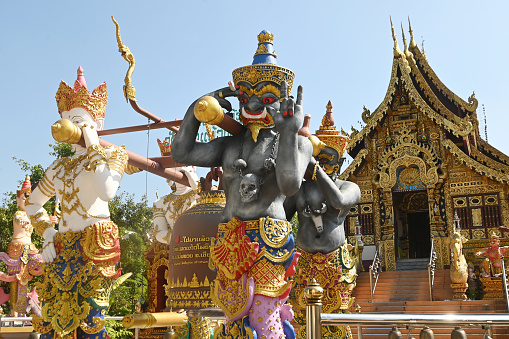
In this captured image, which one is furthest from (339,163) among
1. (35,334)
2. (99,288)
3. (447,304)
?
(447,304)

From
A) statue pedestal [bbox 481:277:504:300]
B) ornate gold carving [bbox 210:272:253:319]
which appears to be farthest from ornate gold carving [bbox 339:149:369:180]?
ornate gold carving [bbox 210:272:253:319]

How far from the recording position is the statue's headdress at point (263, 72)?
3613mm

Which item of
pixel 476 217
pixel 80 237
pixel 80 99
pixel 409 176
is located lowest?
pixel 80 237

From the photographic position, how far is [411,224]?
20.3 m

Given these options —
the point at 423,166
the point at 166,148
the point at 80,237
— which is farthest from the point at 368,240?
the point at 80,237

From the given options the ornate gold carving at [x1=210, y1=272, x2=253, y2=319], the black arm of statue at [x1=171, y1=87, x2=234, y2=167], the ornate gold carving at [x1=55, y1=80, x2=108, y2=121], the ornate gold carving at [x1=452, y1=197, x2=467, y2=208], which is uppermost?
the ornate gold carving at [x1=452, y1=197, x2=467, y2=208]

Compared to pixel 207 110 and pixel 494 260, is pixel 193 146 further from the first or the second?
pixel 494 260

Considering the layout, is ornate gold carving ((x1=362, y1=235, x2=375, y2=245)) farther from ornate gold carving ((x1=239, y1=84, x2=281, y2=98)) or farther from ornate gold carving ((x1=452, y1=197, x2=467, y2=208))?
ornate gold carving ((x1=239, y1=84, x2=281, y2=98))

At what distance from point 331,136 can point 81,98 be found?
266 centimetres

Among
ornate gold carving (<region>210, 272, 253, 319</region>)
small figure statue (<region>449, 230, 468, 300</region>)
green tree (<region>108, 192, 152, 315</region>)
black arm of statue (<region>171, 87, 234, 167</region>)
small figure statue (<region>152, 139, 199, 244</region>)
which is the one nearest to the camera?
ornate gold carving (<region>210, 272, 253, 319</region>)

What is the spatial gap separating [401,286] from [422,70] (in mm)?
8545

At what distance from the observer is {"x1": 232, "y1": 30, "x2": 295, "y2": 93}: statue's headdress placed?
142 inches

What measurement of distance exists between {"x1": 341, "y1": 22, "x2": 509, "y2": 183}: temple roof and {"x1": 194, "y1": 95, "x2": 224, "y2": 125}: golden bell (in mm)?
14360

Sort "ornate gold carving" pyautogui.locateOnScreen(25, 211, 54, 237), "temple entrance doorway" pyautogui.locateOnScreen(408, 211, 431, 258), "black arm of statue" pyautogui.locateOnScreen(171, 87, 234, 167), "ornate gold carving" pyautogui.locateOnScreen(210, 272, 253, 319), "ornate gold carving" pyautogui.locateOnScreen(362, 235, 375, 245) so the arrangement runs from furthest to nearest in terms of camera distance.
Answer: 1. "temple entrance doorway" pyautogui.locateOnScreen(408, 211, 431, 258)
2. "ornate gold carving" pyautogui.locateOnScreen(362, 235, 375, 245)
3. "ornate gold carving" pyautogui.locateOnScreen(25, 211, 54, 237)
4. "black arm of statue" pyautogui.locateOnScreen(171, 87, 234, 167)
5. "ornate gold carving" pyautogui.locateOnScreen(210, 272, 253, 319)
